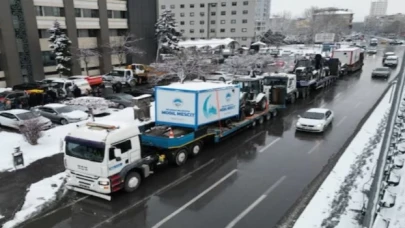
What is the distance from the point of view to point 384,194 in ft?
37.4

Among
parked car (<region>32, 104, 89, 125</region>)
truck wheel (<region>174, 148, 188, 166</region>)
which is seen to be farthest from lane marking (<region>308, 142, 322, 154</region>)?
parked car (<region>32, 104, 89, 125</region>)

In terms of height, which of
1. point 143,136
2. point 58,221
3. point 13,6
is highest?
point 13,6

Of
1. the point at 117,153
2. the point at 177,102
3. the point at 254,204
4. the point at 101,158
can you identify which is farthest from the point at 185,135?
the point at 254,204

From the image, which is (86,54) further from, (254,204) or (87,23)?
(254,204)

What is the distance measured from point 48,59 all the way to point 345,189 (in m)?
36.9

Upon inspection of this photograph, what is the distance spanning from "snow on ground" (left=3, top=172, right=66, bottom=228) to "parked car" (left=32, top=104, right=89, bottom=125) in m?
7.64

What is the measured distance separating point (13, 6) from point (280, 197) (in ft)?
114

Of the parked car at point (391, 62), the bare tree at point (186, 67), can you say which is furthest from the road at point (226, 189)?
the parked car at point (391, 62)

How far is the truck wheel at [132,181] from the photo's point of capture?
1209cm

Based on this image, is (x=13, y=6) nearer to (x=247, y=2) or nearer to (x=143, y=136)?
(x=143, y=136)

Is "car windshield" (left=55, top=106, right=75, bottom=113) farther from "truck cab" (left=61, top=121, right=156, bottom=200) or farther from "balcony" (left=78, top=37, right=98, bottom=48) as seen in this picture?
"balcony" (left=78, top=37, right=98, bottom=48)

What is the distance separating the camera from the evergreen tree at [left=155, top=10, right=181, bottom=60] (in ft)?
163

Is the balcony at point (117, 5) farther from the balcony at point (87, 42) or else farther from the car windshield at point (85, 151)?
the car windshield at point (85, 151)

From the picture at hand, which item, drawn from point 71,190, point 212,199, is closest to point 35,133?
point 71,190
